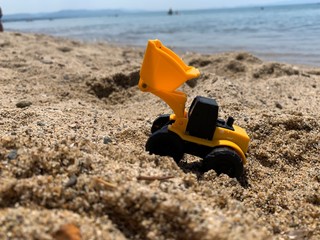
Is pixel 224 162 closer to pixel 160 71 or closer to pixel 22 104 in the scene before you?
pixel 160 71

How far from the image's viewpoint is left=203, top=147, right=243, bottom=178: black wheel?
2.77 meters

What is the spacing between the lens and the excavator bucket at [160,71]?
281cm

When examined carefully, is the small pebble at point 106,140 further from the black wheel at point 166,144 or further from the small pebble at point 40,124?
the small pebble at point 40,124

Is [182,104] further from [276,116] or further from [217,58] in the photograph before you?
[217,58]

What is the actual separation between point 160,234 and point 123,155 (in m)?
0.85

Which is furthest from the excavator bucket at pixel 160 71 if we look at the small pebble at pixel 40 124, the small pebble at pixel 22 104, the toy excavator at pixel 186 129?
the small pebble at pixel 22 104

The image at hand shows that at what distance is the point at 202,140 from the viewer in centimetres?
291

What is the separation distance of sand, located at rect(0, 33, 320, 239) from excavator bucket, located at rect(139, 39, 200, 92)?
0.53 metres

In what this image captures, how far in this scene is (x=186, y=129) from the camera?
9.71 feet

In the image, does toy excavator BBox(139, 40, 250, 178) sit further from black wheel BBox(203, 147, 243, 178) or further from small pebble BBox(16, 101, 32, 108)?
small pebble BBox(16, 101, 32, 108)

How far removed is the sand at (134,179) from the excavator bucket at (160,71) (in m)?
0.53

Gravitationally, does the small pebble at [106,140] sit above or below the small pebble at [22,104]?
above

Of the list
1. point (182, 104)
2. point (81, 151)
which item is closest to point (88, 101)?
point (182, 104)

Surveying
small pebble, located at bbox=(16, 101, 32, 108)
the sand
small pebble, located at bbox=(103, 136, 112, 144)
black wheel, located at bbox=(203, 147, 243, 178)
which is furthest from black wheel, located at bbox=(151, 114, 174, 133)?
small pebble, located at bbox=(16, 101, 32, 108)
